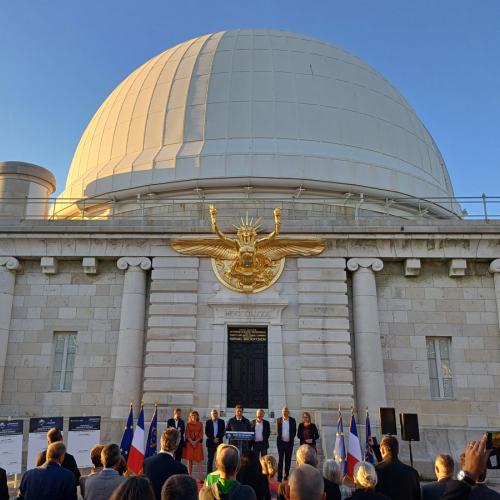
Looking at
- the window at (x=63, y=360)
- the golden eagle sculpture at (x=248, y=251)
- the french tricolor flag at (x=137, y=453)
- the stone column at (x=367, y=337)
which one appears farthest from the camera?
the golden eagle sculpture at (x=248, y=251)

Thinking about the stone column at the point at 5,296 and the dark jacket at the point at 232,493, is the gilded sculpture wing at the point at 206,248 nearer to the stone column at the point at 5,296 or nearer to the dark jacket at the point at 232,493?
the stone column at the point at 5,296

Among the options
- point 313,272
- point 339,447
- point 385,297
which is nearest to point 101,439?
point 339,447

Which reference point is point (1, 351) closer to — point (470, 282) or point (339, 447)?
point (339, 447)

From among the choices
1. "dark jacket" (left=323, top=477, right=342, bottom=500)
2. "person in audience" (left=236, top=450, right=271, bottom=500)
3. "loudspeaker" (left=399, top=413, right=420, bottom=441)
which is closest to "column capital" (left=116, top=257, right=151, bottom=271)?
"loudspeaker" (left=399, top=413, right=420, bottom=441)

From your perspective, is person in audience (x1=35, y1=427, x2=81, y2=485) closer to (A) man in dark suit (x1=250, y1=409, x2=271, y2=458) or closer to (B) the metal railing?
(A) man in dark suit (x1=250, y1=409, x2=271, y2=458)

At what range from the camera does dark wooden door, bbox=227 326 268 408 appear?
17328 mm

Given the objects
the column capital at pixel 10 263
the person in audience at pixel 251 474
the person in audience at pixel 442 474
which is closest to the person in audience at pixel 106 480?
the person in audience at pixel 251 474

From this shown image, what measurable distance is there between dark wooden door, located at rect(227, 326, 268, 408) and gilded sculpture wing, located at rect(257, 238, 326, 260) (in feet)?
7.98

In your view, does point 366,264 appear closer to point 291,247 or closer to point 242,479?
point 291,247

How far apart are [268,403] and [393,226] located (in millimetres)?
6815

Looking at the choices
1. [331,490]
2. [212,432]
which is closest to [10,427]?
[212,432]

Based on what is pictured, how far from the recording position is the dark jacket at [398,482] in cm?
667

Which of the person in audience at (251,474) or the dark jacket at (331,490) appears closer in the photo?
the dark jacket at (331,490)

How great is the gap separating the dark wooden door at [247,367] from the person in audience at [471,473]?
496 inches
